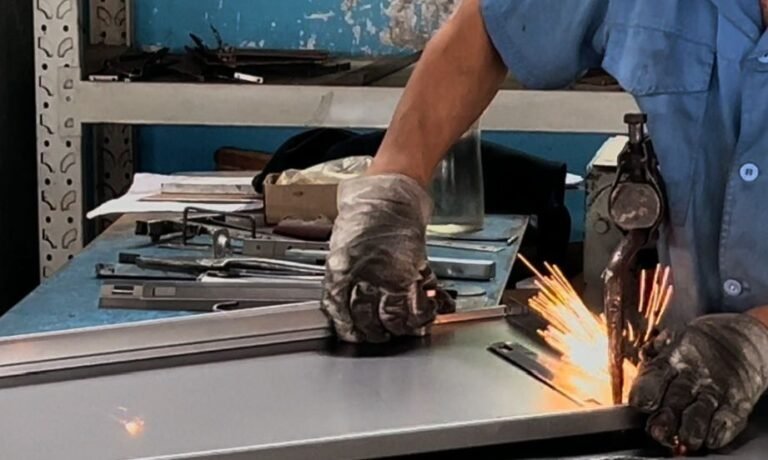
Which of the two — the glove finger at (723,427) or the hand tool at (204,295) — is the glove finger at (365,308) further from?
the glove finger at (723,427)

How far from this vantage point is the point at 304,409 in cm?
95

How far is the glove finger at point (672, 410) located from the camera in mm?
862

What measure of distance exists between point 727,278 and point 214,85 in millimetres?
1242

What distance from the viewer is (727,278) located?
3.54 ft

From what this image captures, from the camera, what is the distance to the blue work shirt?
105 cm

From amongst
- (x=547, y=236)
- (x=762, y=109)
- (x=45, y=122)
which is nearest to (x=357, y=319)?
(x=762, y=109)

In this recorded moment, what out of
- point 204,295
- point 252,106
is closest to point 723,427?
point 204,295

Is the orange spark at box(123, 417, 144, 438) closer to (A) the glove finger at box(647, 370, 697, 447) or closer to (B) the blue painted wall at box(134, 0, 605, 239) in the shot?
(A) the glove finger at box(647, 370, 697, 447)

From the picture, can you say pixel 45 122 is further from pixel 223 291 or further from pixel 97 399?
pixel 97 399

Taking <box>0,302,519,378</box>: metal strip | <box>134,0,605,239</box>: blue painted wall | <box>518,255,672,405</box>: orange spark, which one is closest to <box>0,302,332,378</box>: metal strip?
<box>0,302,519,378</box>: metal strip

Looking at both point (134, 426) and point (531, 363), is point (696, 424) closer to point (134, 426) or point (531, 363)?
point (531, 363)

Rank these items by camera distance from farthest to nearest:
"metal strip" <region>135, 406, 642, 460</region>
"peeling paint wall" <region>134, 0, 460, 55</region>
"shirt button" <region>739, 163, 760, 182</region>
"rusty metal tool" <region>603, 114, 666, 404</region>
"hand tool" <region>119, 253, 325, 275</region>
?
1. "peeling paint wall" <region>134, 0, 460, 55</region>
2. "hand tool" <region>119, 253, 325, 275</region>
3. "shirt button" <region>739, 163, 760, 182</region>
4. "rusty metal tool" <region>603, 114, 666, 404</region>
5. "metal strip" <region>135, 406, 642, 460</region>

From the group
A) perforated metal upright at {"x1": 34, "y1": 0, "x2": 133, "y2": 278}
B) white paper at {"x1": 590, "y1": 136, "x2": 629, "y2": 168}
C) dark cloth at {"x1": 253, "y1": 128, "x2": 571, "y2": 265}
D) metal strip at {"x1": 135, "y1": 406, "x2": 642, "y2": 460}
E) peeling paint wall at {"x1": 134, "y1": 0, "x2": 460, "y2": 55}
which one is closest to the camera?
metal strip at {"x1": 135, "y1": 406, "x2": 642, "y2": 460}

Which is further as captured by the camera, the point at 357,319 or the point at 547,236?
the point at 547,236
